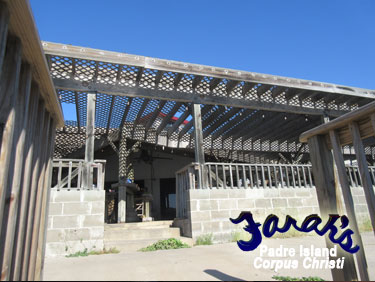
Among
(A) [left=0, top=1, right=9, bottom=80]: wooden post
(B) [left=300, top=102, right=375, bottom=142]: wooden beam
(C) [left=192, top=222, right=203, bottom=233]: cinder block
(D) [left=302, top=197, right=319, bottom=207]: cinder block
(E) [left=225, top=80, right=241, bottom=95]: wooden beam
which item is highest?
(E) [left=225, top=80, right=241, bottom=95]: wooden beam

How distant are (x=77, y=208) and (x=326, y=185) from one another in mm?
4888

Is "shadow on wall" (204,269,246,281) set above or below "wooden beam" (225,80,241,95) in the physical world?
below

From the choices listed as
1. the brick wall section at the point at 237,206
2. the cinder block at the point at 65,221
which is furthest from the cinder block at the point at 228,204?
the cinder block at the point at 65,221

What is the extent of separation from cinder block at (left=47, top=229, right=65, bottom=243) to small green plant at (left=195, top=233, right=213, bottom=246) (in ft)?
9.33

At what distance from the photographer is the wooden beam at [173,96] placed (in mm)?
6742

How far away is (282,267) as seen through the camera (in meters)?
3.20

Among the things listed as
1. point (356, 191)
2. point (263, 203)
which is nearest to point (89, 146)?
point (263, 203)

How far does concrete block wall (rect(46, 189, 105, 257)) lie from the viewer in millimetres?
5172

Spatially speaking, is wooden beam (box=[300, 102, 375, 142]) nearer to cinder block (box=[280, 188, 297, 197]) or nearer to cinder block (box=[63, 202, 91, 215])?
cinder block (box=[63, 202, 91, 215])

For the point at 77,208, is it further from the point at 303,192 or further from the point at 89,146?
the point at 303,192

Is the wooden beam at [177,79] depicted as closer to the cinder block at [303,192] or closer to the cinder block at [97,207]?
→ the cinder block at [97,207]

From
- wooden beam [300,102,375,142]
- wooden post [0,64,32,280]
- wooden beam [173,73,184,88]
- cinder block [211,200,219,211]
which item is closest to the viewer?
wooden post [0,64,32,280]

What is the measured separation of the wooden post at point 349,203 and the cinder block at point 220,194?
4.53 meters

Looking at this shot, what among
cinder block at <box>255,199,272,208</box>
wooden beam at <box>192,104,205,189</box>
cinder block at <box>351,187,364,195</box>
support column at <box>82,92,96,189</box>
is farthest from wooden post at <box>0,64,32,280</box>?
cinder block at <box>351,187,364,195</box>
